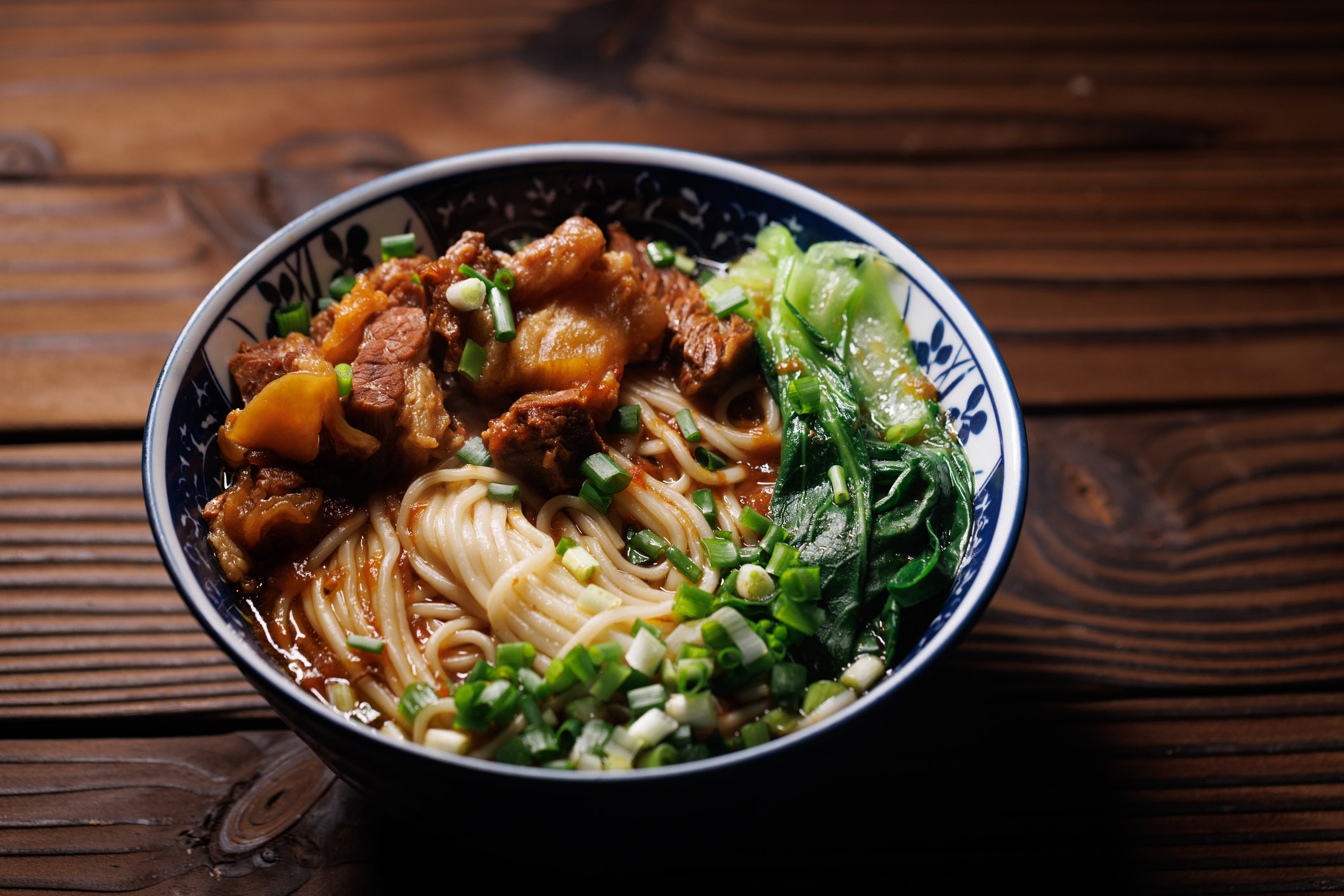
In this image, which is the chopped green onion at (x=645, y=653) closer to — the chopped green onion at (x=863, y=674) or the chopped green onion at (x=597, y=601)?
the chopped green onion at (x=597, y=601)

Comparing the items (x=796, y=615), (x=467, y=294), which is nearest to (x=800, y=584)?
(x=796, y=615)

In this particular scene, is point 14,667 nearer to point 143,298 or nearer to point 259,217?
point 143,298

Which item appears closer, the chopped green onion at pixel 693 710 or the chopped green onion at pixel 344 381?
the chopped green onion at pixel 693 710

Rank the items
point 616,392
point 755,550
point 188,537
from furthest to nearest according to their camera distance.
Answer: point 616,392 → point 755,550 → point 188,537

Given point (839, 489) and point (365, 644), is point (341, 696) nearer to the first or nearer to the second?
point (365, 644)

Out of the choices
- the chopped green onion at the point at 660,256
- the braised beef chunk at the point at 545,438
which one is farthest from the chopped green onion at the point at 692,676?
the chopped green onion at the point at 660,256

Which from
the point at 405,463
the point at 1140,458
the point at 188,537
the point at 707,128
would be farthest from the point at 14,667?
the point at 1140,458

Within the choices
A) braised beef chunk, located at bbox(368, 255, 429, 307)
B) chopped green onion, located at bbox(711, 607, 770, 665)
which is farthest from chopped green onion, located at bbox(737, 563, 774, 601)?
braised beef chunk, located at bbox(368, 255, 429, 307)
